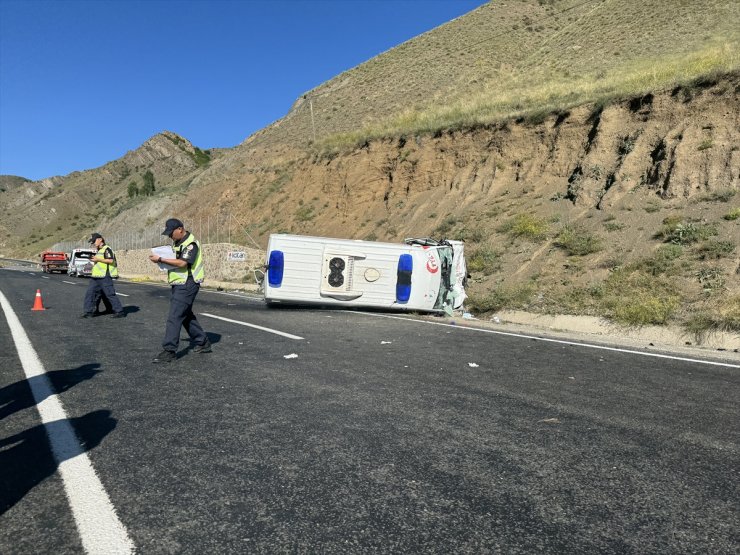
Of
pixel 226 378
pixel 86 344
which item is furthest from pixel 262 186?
pixel 226 378

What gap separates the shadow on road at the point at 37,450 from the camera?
3180 millimetres

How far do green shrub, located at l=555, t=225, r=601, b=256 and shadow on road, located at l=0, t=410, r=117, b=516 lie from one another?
1421cm

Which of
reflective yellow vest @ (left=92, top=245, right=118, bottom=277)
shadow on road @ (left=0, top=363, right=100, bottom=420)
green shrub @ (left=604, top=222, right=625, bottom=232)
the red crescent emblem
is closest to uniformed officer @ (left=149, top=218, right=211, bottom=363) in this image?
shadow on road @ (left=0, top=363, right=100, bottom=420)

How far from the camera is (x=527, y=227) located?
1828 centimetres

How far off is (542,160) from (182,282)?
1881 cm

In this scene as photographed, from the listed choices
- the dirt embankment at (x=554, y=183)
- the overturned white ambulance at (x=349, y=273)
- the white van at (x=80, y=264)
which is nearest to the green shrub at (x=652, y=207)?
the dirt embankment at (x=554, y=183)

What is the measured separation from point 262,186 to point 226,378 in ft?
121

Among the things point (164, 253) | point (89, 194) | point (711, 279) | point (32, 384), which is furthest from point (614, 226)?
point (89, 194)

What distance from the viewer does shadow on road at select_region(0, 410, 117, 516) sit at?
3.18 m

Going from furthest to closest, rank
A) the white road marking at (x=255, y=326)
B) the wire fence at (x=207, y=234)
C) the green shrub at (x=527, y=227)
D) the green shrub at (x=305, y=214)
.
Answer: the wire fence at (x=207, y=234)
the green shrub at (x=305, y=214)
the green shrub at (x=527, y=227)
the white road marking at (x=255, y=326)

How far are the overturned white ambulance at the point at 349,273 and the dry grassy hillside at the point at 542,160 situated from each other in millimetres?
2107

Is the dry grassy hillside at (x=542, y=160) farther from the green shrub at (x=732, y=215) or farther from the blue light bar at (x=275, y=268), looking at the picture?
the blue light bar at (x=275, y=268)

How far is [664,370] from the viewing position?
692 centimetres

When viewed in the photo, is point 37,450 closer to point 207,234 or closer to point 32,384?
point 32,384
